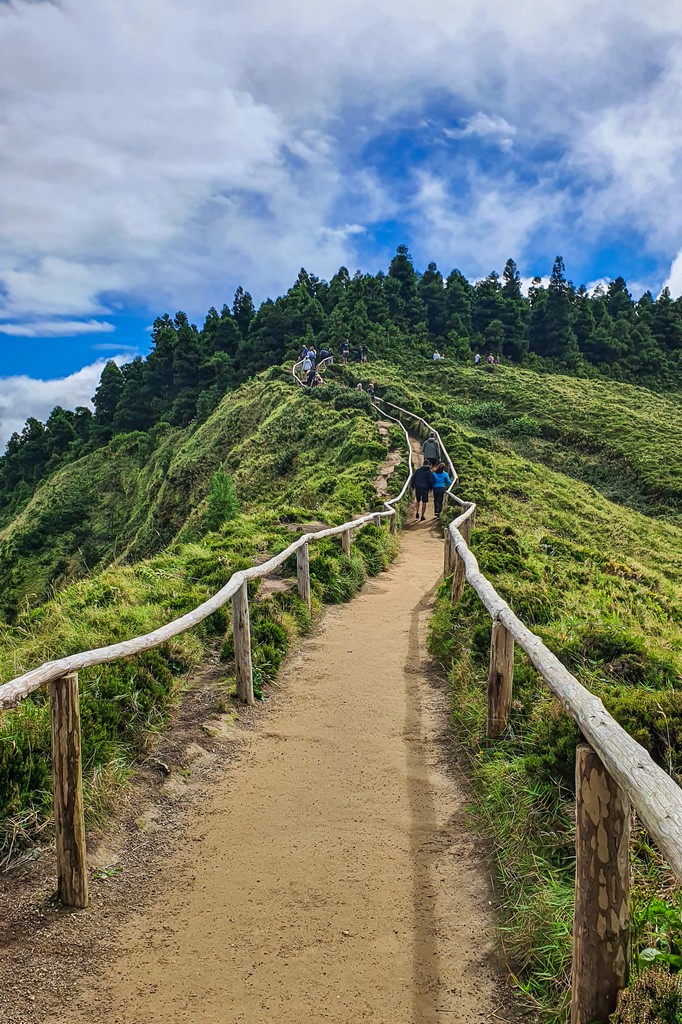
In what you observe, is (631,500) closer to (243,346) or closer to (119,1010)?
(119,1010)

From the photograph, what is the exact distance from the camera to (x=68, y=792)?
3.49 meters

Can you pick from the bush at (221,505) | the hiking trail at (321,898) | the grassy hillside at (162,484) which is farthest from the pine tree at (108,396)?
the hiking trail at (321,898)

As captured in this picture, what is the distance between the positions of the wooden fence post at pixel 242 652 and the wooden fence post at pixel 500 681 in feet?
8.02

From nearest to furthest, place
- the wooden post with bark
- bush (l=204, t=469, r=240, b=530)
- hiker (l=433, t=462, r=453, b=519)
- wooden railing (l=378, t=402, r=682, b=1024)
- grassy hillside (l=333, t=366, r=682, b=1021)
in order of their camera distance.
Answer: wooden railing (l=378, t=402, r=682, b=1024) → grassy hillside (l=333, t=366, r=682, b=1021) → the wooden post with bark → hiker (l=433, t=462, r=453, b=519) → bush (l=204, t=469, r=240, b=530)

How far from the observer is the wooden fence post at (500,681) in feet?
16.5

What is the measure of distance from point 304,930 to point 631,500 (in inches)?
1117

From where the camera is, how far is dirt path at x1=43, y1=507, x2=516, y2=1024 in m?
3.03

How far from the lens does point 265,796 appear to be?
487 centimetres

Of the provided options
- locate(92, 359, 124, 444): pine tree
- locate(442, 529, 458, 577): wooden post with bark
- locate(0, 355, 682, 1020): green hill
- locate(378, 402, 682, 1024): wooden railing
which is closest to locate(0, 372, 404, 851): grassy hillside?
locate(0, 355, 682, 1020): green hill

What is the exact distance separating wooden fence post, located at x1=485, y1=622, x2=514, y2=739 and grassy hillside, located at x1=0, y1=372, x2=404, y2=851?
2.73 m

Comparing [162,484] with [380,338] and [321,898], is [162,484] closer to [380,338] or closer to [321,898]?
[380,338]

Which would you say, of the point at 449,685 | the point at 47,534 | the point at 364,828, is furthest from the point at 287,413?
the point at 364,828

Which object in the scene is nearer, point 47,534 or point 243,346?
point 47,534

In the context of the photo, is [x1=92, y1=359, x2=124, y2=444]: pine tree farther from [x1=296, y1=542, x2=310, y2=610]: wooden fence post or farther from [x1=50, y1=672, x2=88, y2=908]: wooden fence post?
[x1=50, y1=672, x2=88, y2=908]: wooden fence post
